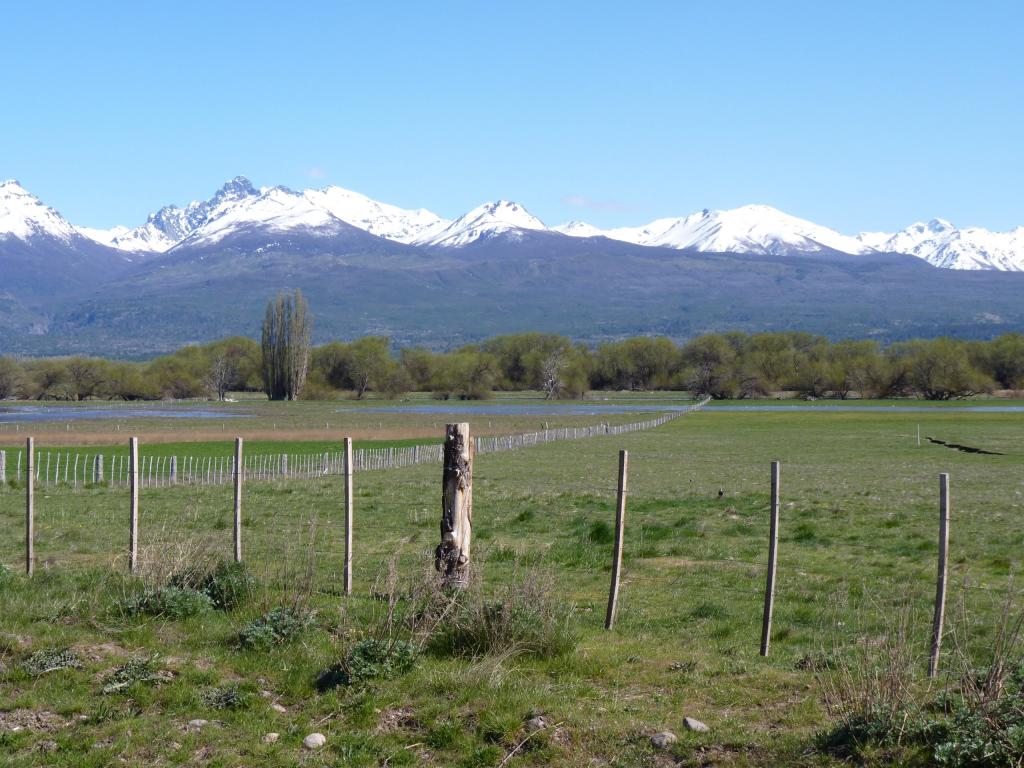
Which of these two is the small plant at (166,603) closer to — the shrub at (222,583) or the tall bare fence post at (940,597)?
the shrub at (222,583)

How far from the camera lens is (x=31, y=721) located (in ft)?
27.6

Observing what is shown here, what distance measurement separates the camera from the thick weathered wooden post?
1122 cm

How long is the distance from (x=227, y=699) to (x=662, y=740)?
356 centimetres

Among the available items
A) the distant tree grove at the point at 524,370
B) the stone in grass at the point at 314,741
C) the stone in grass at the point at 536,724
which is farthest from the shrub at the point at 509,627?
the distant tree grove at the point at 524,370

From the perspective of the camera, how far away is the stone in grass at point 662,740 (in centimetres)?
789

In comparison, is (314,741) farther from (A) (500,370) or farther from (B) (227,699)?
(A) (500,370)

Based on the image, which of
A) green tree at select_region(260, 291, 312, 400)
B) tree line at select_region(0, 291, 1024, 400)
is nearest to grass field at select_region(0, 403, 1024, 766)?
green tree at select_region(260, 291, 312, 400)

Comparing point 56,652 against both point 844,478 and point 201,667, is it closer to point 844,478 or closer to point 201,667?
point 201,667

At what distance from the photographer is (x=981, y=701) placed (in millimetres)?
7297

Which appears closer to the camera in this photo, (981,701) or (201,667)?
(981,701)

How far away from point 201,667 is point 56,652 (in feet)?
4.43

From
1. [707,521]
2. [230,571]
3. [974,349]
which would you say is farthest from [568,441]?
[974,349]

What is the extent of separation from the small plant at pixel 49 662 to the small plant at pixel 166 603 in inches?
47.9

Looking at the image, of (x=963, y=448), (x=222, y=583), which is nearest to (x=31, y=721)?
(x=222, y=583)
